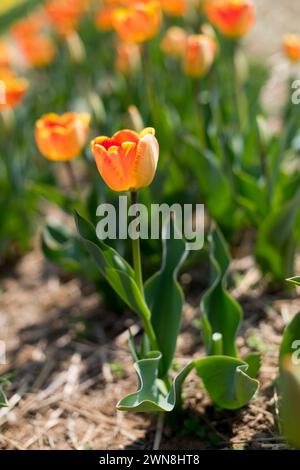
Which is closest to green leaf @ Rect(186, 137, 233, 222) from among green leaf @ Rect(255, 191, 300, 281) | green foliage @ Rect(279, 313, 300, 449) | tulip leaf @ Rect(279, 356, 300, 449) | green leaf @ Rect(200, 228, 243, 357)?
green leaf @ Rect(255, 191, 300, 281)

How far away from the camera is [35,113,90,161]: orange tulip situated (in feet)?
6.90

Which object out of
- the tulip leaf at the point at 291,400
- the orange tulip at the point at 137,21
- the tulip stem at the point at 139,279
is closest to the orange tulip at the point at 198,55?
the orange tulip at the point at 137,21

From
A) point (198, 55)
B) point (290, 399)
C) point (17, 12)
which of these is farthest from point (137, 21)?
point (17, 12)

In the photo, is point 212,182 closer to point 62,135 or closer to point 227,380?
point 62,135

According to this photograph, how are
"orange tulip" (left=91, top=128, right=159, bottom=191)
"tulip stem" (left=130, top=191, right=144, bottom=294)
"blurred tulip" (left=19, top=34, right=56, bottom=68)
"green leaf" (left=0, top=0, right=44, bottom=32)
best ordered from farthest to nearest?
"green leaf" (left=0, top=0, right=44, bottom=32) < "blurred tulip" (left=19, top=34, right=56, bottom=68) < "tulip stem" (left=130, top=191, right=144, bottom=294) < "orange tulip" (left=91, top=128, right=159, bottom=191)

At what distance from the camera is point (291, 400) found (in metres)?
1.26

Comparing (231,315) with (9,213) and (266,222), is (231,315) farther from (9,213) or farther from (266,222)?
(9,213)

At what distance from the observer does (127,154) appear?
1472mm

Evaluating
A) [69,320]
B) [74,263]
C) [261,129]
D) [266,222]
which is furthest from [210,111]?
[69,320]

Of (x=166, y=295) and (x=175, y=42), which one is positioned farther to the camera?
(x=175, y=42)

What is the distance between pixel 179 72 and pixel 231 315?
6.04 feet

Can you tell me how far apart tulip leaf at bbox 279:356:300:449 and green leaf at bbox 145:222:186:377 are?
48 centimetres

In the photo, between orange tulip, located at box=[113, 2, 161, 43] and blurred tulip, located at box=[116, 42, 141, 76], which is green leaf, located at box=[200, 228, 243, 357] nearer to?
orange tulip, located at box=[113, 2, 161, 43]

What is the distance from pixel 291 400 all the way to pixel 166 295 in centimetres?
61
